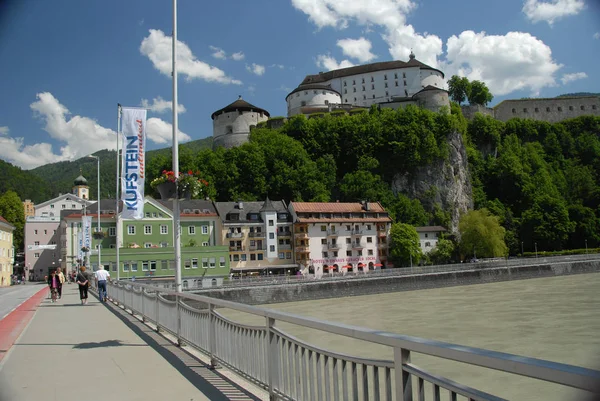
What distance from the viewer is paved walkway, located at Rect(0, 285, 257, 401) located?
17.9ft

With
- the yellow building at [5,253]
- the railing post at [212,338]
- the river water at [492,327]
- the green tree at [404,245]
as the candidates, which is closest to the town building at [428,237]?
the green tree at [404,245]

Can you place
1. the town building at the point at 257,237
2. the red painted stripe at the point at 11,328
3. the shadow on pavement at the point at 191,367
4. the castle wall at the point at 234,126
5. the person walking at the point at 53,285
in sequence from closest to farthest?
1. the shadow on pavement at the point at 191,367
2. the red painted stripe at the point at 11,328
3. the person walking at the point at 53,285
4. the town building at the point at 257,237
5. the castle wall at the point at 234,126

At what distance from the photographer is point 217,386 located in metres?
5.71

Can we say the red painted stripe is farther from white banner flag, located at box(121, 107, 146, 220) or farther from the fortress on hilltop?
the fortress on hilltop

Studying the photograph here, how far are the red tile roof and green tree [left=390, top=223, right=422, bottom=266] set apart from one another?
3833 mm

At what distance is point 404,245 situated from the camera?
225 ft

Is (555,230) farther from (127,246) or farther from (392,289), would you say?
(127,246)

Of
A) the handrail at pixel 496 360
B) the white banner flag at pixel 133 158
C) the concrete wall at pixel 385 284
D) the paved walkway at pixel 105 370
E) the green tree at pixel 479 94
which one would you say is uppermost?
the green tree at pixel 479 94

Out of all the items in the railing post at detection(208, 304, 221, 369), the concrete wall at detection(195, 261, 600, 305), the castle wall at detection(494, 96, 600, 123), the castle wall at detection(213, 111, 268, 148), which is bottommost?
the concrete wall at detection(195, 261, 600, 305)

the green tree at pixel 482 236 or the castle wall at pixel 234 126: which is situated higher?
the castle wall at pixel 234 126

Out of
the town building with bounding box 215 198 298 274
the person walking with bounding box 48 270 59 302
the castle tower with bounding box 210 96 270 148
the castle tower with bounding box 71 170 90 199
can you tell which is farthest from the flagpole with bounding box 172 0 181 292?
the castle tower with bounding box 71 170 90 199

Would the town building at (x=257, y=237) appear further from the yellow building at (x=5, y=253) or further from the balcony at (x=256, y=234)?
the yellow building at (x=5, y=253)

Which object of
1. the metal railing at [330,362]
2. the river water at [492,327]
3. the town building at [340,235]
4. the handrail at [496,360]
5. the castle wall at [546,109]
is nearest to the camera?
the handrail at [496,360]

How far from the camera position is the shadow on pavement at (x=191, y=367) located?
5387 millimetres
